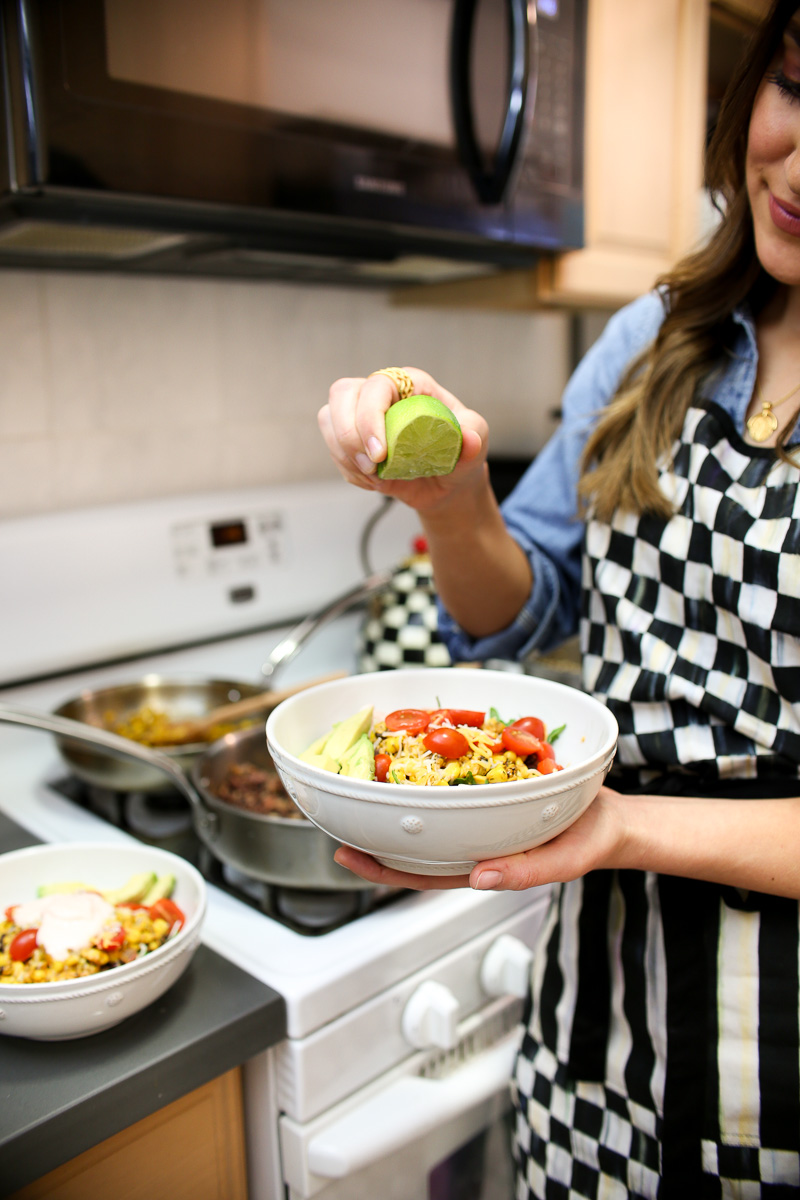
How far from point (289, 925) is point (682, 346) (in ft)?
2.01

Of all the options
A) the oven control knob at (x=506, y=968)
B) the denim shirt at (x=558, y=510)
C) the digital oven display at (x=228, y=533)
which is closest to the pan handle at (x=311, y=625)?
the digital oven display at (x=228, y=533)

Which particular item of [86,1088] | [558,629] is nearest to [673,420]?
[558,629]

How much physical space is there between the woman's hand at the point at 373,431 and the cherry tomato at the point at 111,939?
0.38 metres

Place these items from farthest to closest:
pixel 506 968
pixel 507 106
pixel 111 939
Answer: pixel 507 106, pixel 506 968, pixel 111 939

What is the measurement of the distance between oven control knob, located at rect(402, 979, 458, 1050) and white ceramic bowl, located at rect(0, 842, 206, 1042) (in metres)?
0.23

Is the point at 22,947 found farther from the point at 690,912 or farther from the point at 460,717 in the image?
the point at 690,912

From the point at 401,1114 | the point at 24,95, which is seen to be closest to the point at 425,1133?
the point at 401,1114

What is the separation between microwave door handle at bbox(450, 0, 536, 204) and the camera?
101 centimetres

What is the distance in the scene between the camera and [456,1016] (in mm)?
831

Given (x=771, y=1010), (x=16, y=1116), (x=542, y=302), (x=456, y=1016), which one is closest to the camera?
(x=16, y=1116)

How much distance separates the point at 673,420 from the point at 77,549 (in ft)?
2.35

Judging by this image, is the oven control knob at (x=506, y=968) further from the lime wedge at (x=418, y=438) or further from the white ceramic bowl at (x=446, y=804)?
the lime wedge at (x=418, y=438)

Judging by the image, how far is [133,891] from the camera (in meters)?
0.76

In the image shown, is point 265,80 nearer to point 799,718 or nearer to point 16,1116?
point 799,718
